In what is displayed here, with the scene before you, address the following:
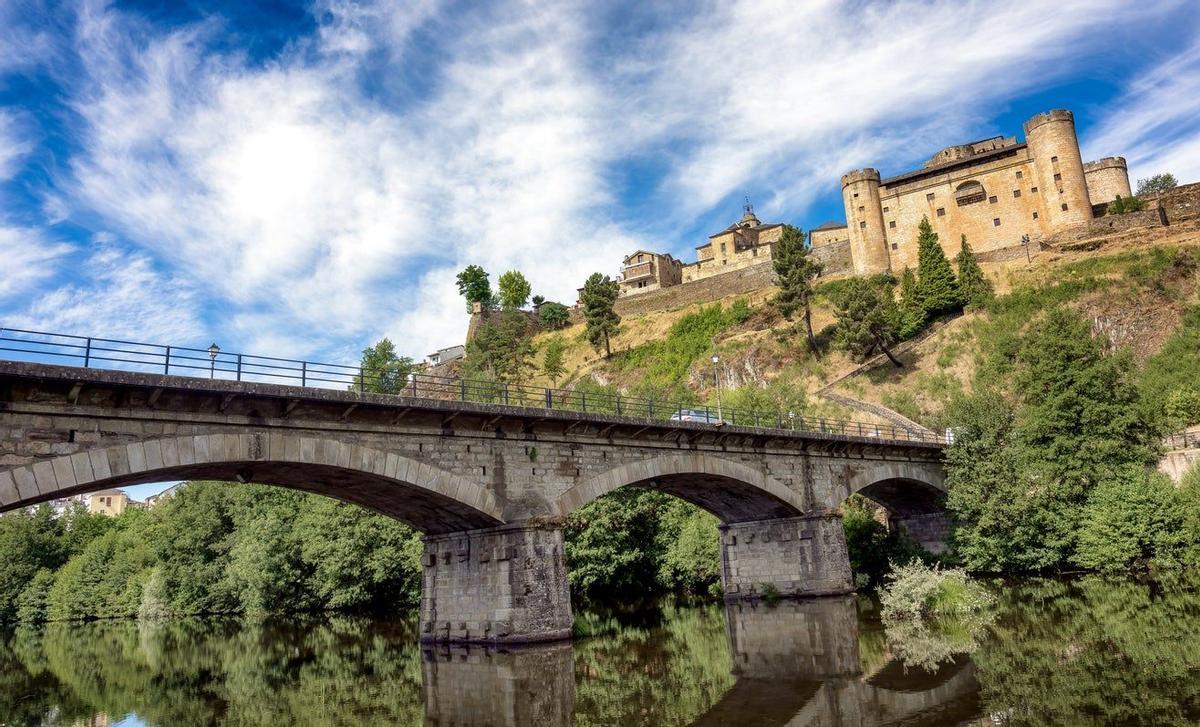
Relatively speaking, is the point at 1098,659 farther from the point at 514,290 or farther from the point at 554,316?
the point at 514,290

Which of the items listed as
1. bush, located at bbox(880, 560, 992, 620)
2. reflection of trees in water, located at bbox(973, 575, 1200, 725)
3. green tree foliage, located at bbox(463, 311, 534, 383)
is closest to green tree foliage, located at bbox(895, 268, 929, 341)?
green tree foliage, located at bbox(463, 311, 534, 383)

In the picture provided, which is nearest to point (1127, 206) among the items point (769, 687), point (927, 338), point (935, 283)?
→ point (935, 283)

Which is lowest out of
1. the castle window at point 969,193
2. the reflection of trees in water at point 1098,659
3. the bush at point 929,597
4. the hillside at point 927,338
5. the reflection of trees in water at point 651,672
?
the reflection of trees in water at point 651,672

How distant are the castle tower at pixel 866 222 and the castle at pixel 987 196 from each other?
0.33 feet

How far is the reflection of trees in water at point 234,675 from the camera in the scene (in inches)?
648

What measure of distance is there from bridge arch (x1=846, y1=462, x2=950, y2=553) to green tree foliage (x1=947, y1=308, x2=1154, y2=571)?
7.01 ft

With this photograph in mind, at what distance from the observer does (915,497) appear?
3981 centimetres

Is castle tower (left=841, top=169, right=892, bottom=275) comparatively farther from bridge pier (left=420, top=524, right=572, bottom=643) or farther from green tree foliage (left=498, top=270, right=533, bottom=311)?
bridge pier (left=420, top=524, right=572, bottom=643)

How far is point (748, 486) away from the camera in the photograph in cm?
2952

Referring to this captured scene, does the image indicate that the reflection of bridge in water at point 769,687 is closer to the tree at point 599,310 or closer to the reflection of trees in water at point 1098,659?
the reflection of trees in water at point 1098,659

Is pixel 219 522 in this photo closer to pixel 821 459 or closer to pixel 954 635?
pixel 821 459

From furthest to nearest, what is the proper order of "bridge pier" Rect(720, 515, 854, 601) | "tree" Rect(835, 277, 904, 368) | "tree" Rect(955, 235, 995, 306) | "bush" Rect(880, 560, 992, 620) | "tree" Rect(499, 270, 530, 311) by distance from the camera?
1. "tree" Rect(499, 270, 530, 311)
2. "tree" Rect(955, 235, 995, 306)
3. "tree" Rect(835, 277, 904, 368)
4. "bridge pier" Rect(720, 515, 854, 601)
5. "bush" Rect(880, 560, 992, 620)

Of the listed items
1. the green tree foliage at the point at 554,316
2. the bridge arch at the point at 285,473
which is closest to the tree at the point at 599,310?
the green tree foliage at the point at 554,316

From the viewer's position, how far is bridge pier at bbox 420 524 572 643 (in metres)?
21.8
